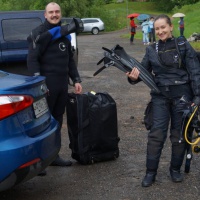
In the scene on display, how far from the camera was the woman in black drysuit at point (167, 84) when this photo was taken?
4.62 meters

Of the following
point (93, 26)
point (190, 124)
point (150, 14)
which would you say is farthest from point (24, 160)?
point (150, 14)

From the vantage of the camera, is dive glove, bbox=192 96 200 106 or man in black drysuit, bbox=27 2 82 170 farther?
man in black drysuit, bbox=27 2 82 170

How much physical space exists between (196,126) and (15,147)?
5.82ft

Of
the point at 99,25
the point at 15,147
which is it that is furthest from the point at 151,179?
the point at 99,25

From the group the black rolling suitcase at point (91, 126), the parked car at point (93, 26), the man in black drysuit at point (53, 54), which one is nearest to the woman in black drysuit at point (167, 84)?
the black rolling suitcase at point (91, 126)

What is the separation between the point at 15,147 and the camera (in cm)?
387

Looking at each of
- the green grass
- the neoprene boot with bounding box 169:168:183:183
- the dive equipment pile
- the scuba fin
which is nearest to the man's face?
the scuba fin

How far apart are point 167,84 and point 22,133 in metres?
1.57

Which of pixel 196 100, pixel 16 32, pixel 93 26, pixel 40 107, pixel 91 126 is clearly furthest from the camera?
pixel 93 26

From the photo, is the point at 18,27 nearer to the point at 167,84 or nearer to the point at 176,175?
the point at 167,84

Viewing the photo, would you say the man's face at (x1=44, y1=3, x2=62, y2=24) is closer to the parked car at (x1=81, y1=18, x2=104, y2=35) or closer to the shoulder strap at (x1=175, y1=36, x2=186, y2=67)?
the shoulder strap at (x1=175, y1=36, x2=186, y2=67)

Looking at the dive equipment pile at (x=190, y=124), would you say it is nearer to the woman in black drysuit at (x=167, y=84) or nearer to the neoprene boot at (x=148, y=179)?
the woman in black drysuit at (x=167, y=84)

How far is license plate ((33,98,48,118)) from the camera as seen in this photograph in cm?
433

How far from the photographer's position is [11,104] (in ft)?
12.9
